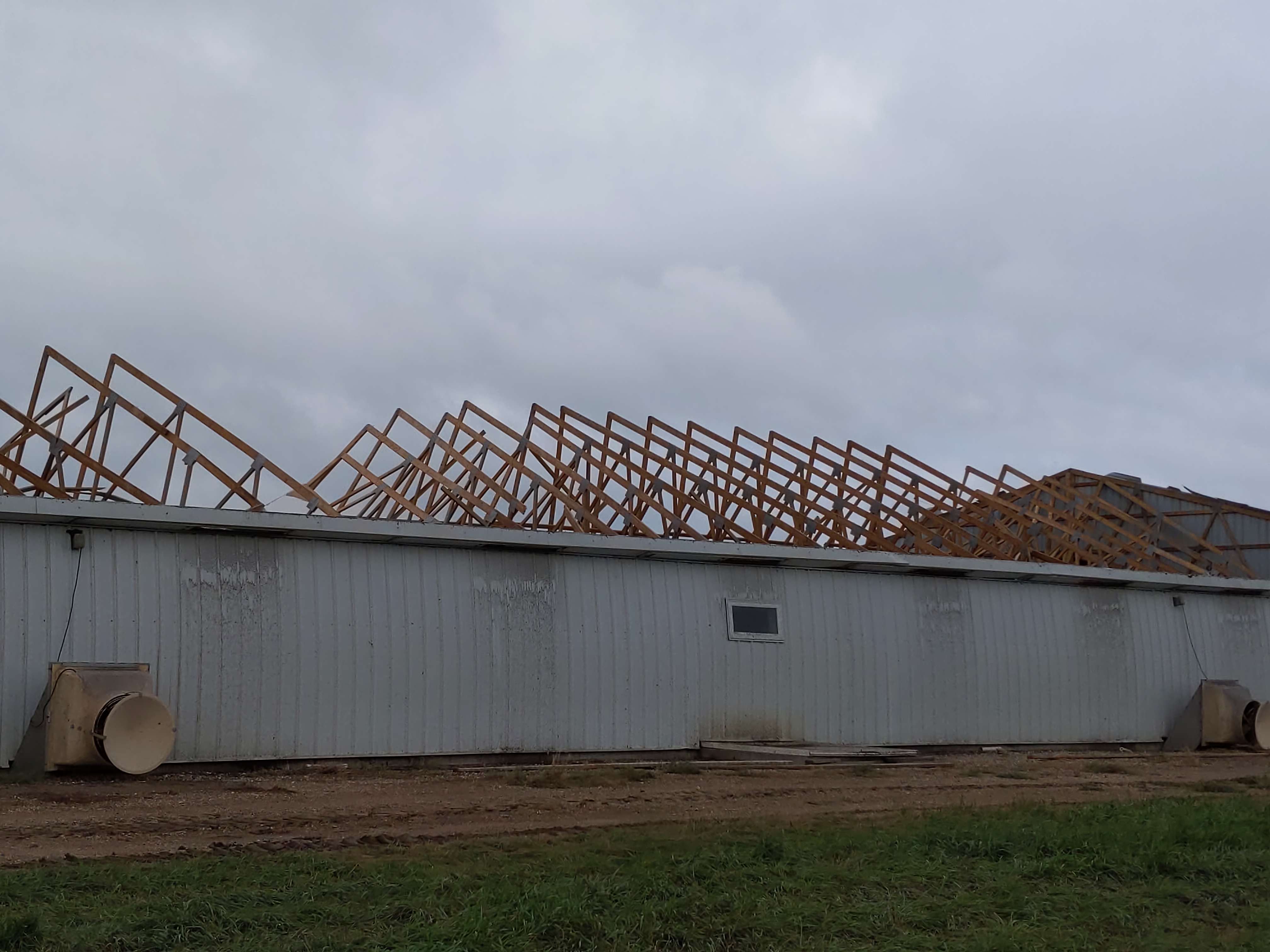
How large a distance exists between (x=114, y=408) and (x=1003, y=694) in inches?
666

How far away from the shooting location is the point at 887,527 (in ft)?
89.5

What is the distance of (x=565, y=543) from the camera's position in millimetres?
21078

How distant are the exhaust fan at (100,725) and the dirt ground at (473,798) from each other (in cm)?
31

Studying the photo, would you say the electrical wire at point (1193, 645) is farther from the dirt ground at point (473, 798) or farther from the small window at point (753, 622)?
the small window at point (753, 622)

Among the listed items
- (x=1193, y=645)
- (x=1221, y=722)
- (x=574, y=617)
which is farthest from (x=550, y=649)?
(x=1193, y=645)

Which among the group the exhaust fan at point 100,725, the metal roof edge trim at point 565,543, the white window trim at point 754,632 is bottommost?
the exhaust fan at point 100,725

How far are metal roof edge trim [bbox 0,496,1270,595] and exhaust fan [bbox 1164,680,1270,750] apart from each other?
98.4 inches

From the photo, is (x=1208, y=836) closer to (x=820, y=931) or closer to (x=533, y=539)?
(x=820, y=931)

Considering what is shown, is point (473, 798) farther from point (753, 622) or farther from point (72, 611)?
point (753, 622)

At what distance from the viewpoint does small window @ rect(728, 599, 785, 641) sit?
22.8 metres

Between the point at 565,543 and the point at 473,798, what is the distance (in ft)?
21.7

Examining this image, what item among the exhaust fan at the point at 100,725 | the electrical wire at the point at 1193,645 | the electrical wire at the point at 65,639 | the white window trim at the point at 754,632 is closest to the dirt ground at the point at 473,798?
the exhaust fan at the point at 100,725

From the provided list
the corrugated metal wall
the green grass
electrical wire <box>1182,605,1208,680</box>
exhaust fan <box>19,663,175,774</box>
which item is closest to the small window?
the corrugated metal wall

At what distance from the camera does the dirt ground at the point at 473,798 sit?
11.7 m
